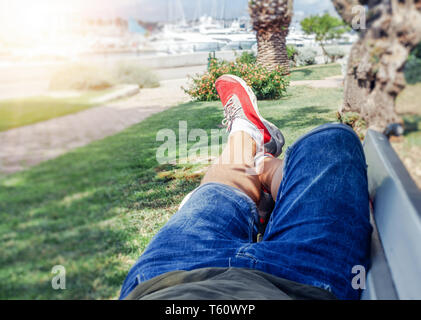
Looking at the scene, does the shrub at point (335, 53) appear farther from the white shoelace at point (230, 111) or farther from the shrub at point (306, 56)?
the white shoelace at point (230, 111)

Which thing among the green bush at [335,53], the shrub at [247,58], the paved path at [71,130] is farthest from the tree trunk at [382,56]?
the paved path at [71,130]

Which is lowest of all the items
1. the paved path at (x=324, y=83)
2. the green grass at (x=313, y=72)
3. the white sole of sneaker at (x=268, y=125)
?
the white sole of sneaker at (x=268, y=125)

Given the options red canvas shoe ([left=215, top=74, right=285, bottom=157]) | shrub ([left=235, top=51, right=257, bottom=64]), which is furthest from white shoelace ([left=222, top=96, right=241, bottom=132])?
shrub ([left=235, top=51, right=257, bottom=64])

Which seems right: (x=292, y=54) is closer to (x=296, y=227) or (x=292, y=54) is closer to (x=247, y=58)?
(x=247, y=58)

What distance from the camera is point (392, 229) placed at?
0.70m

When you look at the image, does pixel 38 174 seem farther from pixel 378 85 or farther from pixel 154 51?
pixel 378 85

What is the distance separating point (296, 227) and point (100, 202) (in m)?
0.52

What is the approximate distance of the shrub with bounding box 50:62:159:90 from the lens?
2.51 ft

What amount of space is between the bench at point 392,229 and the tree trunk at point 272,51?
0.31 metres

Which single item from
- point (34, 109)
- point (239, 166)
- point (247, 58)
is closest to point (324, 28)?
point (247, 58)

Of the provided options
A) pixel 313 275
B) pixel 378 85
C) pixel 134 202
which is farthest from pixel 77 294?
pixel 378 85

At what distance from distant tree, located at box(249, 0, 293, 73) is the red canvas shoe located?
111mm

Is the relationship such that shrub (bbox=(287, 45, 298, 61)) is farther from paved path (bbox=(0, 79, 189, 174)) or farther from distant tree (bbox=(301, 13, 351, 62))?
paved path (bbox=(0, 79, 189, 174))

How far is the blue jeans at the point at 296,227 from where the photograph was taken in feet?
2.53
